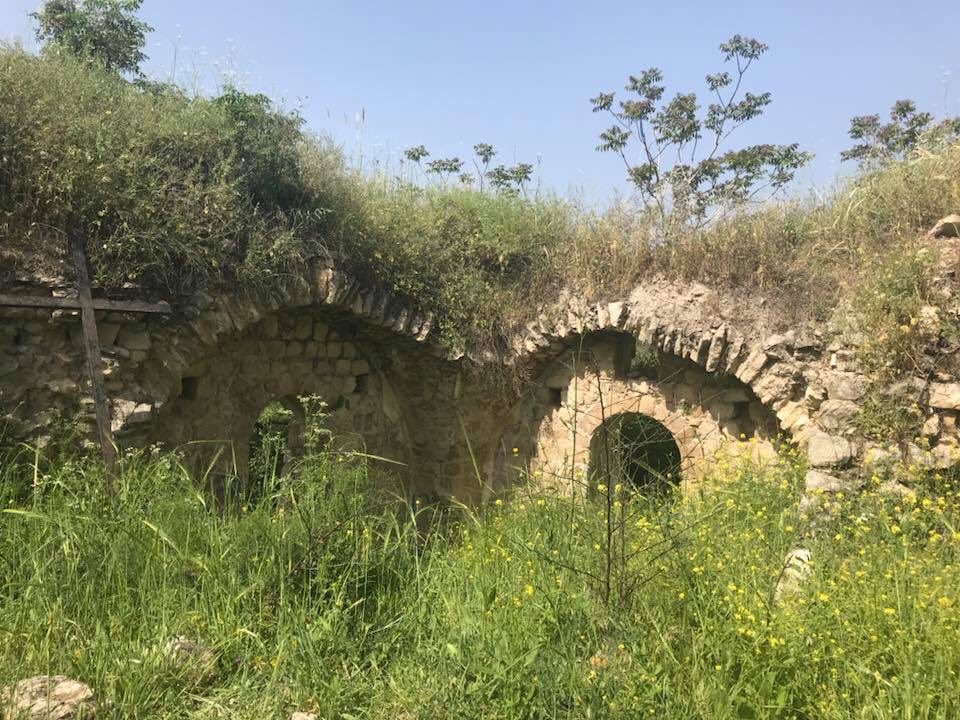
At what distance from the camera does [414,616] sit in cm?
328

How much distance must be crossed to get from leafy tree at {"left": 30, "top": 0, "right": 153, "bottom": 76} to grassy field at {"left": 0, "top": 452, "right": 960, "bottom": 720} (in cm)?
929

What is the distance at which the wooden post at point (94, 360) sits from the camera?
14.8 feet

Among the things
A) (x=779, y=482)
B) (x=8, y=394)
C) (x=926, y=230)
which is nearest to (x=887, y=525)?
(x=779, y=482)

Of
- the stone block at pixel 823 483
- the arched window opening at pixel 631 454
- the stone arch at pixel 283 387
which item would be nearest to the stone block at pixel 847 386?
the stone block at pixel 823 483

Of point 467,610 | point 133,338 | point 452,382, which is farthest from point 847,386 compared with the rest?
point 133,338

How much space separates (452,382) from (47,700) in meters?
4.99

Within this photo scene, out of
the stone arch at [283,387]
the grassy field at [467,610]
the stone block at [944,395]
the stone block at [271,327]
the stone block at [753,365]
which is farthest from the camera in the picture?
the stone block at [271,327]

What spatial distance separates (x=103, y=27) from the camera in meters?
10.9

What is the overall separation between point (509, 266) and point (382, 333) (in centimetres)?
147

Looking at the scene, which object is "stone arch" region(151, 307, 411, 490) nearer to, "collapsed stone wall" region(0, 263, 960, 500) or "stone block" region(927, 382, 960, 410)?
"collapsed stone wall" region(0, 263, 960, 500)

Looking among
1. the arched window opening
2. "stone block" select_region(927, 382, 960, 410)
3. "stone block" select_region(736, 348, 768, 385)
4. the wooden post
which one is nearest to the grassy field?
the arched window opening

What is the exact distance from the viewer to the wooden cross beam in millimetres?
4422

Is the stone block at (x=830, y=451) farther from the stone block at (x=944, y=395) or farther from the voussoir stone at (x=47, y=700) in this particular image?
the voussoir stone at (x=47, y=700)

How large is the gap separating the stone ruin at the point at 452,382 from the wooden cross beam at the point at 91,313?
124mm
